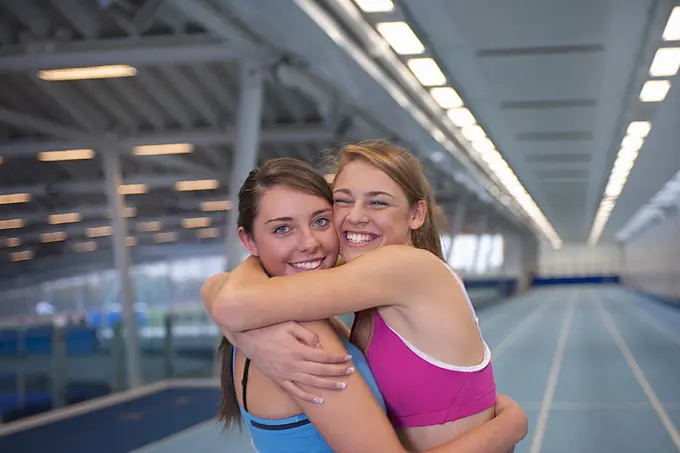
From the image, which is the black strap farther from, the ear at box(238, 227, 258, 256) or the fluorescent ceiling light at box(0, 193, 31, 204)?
the fluorescent ceiling light at box(0, 193, 31, 204)

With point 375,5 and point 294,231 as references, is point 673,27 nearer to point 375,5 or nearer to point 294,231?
point 375,5

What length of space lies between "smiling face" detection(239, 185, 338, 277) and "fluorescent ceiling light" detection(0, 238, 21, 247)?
38.2m

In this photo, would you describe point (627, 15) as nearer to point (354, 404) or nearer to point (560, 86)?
point (560, 86)

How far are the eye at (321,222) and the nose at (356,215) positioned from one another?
0.10m

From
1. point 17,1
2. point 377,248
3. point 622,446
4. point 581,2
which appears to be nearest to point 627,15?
point 581,2

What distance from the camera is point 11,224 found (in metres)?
35.2

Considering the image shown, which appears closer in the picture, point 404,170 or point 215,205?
point 404,170

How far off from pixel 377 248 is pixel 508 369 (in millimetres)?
14189

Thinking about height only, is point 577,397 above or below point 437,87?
below

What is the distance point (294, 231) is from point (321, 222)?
109mm

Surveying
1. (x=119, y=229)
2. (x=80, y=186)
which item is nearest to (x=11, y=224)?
(x=80, y=186)

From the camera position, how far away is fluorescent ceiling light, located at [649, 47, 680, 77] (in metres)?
→ 10.2

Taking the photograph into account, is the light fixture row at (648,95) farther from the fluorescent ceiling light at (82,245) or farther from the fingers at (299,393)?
the fluorescent ceiling light at (82,245)

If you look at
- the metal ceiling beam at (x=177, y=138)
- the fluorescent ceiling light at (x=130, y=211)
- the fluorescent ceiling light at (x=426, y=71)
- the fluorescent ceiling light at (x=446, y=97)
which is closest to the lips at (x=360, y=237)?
the fluorescent ceiling light at (x=426, y=71)
